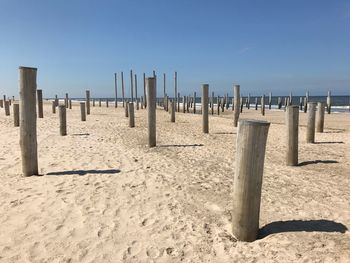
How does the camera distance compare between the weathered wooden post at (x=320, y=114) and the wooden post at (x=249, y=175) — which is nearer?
the wooden post at (x=249, y=175)

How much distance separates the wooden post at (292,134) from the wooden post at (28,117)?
510 cm

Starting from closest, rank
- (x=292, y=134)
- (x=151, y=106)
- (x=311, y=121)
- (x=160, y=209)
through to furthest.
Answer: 1. (x=160, y=209)
2. (x=292, y=134)
3. (x=151, y=106)
4. (x=311, y=121)

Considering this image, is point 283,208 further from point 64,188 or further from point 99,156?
point 99,156

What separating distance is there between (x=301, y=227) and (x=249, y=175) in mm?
1005

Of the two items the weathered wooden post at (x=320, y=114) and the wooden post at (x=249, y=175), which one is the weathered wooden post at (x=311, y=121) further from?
the wooden post at (x=249, y=175)

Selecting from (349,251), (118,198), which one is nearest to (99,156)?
(118,198)

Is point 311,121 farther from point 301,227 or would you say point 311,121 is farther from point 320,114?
point 301,227

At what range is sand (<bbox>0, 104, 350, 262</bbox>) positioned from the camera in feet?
11.6

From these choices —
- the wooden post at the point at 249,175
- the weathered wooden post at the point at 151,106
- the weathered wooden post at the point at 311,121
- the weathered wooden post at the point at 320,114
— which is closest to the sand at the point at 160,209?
the wooden post at the point at 249,175

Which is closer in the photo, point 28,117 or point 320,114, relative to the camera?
point 28,117

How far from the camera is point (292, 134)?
24.6ft

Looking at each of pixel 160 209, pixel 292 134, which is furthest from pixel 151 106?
pixel 160 209

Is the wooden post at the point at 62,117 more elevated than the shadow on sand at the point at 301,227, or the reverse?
the wooden post at the point at 62,117

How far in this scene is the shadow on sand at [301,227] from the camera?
3.98 m
